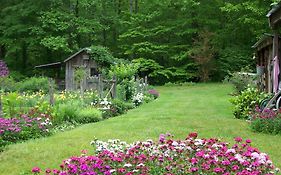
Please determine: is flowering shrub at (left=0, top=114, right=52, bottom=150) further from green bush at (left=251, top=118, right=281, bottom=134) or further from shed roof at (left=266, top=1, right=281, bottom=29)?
shed roof at (left=266, top=1, right=281, bottom=29)

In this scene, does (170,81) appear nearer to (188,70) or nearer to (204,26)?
(188,70)

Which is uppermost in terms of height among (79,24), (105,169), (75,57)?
(79,24)

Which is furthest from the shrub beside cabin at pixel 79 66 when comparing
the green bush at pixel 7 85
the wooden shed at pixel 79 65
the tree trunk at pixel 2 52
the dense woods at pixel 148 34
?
the tree trunk at pixel 2 52

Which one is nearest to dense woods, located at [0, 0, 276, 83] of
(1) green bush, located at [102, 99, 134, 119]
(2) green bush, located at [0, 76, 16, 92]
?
(2) green bush, located at [0, 76, 16, 92]

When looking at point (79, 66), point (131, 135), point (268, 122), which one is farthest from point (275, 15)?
point (79, 66)

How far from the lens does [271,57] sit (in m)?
17.8

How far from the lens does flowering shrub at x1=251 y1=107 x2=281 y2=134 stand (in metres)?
11.0

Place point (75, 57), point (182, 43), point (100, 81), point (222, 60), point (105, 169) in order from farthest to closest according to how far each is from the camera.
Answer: point (182, 43) → point (222, 60) → point (75, 57) → point (100, 81) → point (105, 169)

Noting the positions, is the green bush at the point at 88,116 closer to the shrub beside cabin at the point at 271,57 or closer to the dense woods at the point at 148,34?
the shrub beside cabin at the point at 271,57

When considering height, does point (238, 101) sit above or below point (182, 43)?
below

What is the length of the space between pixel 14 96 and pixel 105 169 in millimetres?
7962

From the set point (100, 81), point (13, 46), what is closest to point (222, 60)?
point (13, 46)

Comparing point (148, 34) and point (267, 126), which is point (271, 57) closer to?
point (267, 126)

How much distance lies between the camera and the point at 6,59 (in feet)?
143
